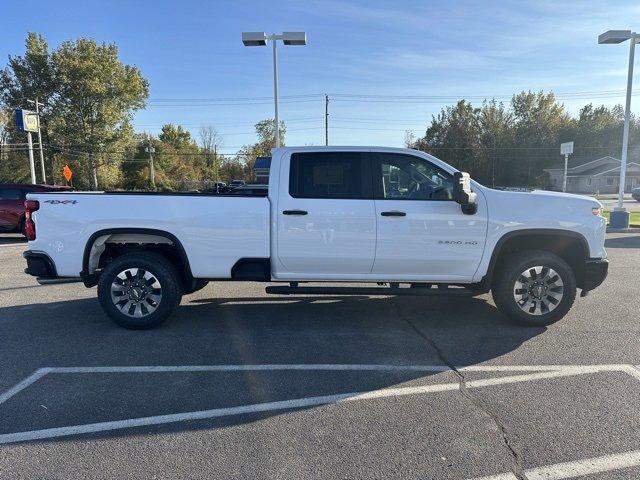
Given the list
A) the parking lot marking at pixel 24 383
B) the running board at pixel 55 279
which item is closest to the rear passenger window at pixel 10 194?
the running board at pixel 55 279

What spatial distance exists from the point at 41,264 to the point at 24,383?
175cm

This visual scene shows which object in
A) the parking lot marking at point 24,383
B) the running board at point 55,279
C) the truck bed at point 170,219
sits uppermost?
the truck bed at point 170,219

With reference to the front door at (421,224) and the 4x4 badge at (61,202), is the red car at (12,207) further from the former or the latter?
the front door at (421,224)

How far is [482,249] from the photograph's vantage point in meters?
5.21

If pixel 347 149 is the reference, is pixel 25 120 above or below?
above

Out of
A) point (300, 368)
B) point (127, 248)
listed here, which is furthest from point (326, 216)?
point (127, 248)

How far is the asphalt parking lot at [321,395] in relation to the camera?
2900 millimetres

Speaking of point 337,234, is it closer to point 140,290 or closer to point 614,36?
point 140,290

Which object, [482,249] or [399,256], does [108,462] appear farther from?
[482,249]

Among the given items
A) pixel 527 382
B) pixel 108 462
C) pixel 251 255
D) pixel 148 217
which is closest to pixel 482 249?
pixel 527 382

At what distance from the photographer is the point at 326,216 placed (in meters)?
5.15

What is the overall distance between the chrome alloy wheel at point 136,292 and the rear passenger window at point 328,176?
191cm

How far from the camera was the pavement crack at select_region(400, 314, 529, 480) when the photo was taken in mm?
2830

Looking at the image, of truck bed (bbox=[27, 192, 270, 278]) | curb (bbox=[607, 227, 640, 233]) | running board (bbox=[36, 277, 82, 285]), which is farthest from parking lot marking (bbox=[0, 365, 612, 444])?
curb (bbox=[607, 227, 640, 233])
